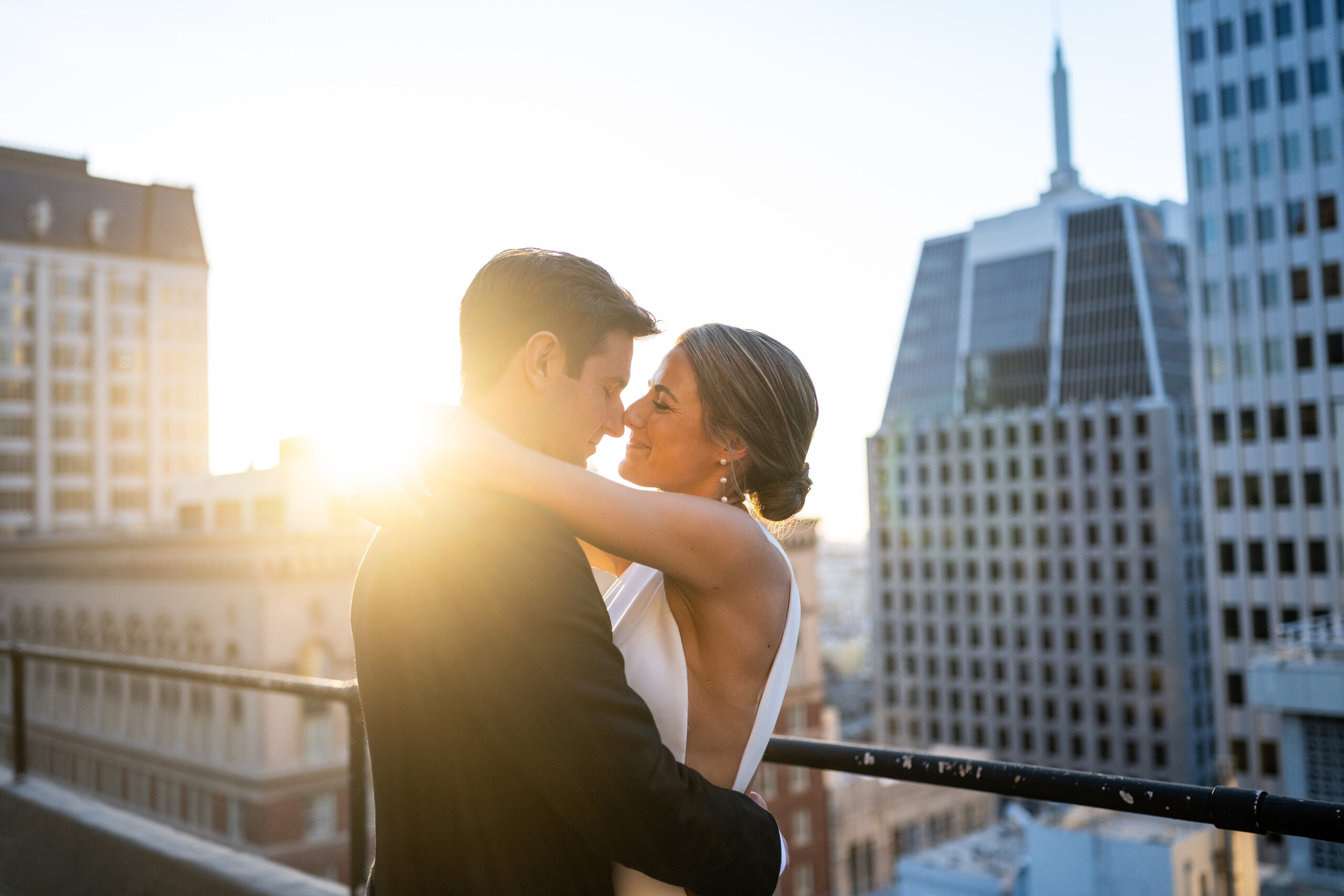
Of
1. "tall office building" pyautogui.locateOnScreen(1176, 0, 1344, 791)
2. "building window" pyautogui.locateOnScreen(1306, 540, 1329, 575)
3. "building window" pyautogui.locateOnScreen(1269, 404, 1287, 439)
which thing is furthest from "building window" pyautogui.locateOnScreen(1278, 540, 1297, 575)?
"building window" pyautogui.locateOnScreen(1269, 404, 1287, 439)

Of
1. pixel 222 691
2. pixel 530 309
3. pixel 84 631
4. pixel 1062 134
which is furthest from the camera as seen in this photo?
pixel 1062 134

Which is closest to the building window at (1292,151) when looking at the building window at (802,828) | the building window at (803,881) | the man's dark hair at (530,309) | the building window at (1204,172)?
the building window at (1204,172)

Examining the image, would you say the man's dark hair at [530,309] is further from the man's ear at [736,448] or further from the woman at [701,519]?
the man's ear at [736,448]

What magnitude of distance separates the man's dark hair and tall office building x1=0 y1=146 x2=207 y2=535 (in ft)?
250

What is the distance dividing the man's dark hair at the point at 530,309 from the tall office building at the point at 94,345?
76.3 meters

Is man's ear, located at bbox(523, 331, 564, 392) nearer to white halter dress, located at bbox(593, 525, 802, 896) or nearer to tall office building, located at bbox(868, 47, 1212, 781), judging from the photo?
white halter dress, located at bbox(593, 525, 802, 896)

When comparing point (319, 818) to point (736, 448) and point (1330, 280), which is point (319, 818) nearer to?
point (736, 448)

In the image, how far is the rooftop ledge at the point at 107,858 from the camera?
13.7 ft

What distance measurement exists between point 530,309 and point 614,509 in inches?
19.0

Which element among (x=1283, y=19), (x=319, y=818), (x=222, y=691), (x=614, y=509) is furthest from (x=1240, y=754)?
(x=614, y=509)

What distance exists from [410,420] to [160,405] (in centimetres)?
8236

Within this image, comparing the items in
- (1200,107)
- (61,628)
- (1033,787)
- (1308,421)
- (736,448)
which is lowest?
(61,628)

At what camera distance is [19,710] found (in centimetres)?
554

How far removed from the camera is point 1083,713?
273 feet
